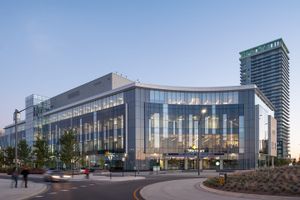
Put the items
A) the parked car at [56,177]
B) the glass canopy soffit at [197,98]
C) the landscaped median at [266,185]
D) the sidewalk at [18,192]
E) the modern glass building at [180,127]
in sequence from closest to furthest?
the landscaped median at [266,185], the sidewalk at [18,192], the parked car at [56,177], the modern glass building at [180,127], the glass canopy soffit at [197,98]

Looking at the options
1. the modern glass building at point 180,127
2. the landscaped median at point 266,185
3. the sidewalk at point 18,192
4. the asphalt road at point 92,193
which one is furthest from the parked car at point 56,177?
the modern glass building at point 180,127

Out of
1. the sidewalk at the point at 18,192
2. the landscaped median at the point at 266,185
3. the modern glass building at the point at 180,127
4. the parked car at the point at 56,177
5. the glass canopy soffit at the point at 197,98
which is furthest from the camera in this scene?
the glass canopy soffit at the point at 197,98

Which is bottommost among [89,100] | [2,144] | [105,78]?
[2,144]

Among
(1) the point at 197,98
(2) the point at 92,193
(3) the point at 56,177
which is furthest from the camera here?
(1) the point at 197,98

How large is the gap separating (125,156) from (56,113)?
48296mm

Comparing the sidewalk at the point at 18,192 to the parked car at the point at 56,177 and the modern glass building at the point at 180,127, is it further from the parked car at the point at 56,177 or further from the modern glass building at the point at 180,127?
the modern glass building at the point at 180,127

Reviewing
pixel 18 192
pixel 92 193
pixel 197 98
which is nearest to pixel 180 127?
pixel 197 98

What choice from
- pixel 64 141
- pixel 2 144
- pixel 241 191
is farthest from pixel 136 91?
pixel 2 144

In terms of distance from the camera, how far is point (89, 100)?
102938 mm

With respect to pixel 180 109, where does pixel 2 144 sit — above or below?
below

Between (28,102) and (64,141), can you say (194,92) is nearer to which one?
(64,141)

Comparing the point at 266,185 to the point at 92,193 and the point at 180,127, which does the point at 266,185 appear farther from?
the point at 180,127

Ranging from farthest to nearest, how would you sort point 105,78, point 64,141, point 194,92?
point 105,78 < point 194,92 < point 64,141

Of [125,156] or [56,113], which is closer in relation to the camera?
[125,156]
